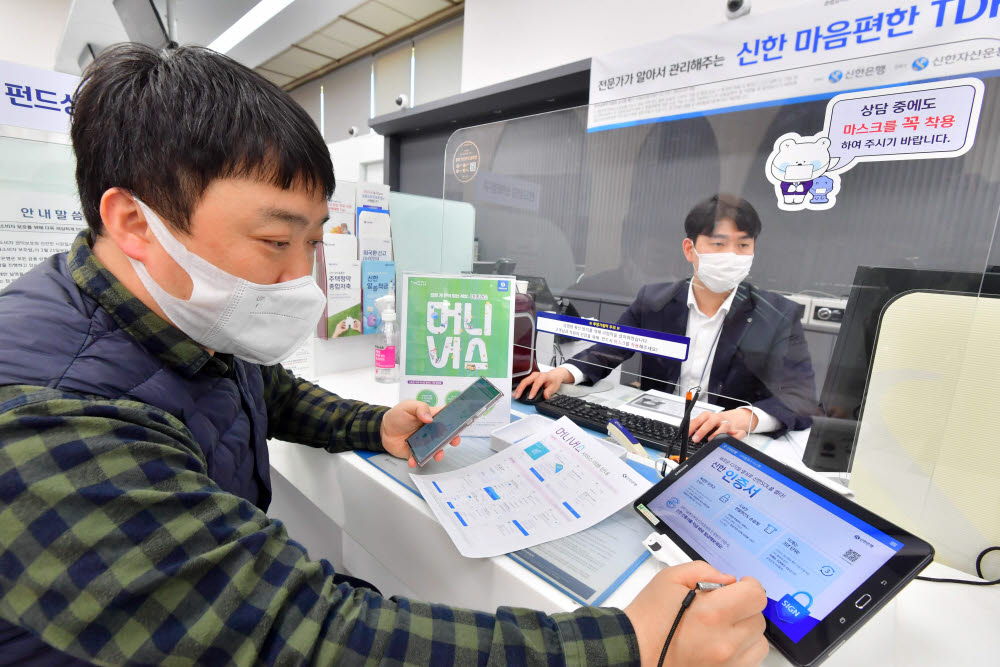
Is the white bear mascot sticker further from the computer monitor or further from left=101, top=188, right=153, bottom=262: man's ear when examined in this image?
left=101, top=188, right=153, bottom=262: man's ear

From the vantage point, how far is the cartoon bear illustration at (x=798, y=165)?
3.31ft

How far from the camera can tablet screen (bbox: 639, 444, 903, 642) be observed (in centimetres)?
49

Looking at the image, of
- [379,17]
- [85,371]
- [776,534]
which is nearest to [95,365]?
[85,371]

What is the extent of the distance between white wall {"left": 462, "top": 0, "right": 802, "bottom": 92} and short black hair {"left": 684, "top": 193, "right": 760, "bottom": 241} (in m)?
1.13

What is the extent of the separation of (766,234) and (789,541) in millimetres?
824

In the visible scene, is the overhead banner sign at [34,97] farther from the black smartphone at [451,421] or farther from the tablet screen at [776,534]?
the tablet screen at [776,534]

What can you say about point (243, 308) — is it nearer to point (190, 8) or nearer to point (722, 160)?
point (722, 160)

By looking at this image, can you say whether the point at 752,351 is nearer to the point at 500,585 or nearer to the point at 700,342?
the point at 700,342

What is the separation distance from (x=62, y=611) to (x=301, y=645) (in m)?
0.19

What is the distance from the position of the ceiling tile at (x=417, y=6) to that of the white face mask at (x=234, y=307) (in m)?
3.82

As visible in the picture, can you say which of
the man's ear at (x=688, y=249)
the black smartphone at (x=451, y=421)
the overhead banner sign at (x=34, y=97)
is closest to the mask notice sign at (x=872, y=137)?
the man's ear at (x=688, y=249)

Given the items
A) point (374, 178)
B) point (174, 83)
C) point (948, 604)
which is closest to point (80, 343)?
point (174, 83)

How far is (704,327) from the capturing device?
1253 mm

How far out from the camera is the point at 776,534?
1.84 ft
